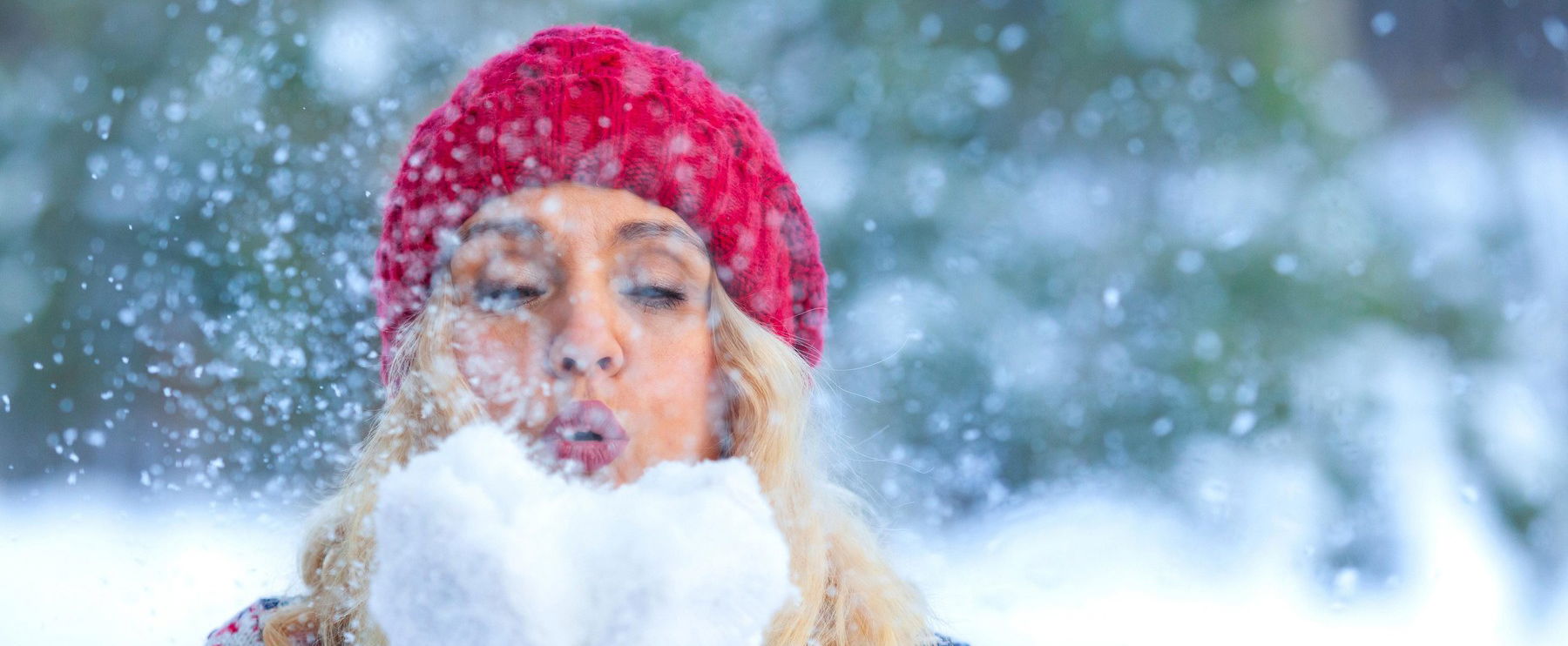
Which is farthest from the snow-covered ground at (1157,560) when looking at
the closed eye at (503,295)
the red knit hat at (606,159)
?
the closed eye at (503,295)

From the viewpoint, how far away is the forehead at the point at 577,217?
2.11 ft

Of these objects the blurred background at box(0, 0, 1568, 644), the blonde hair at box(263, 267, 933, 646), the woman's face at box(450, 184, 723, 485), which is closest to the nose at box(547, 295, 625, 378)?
the woman's face at box(450, 184, 723, 485)

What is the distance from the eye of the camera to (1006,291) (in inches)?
43.2

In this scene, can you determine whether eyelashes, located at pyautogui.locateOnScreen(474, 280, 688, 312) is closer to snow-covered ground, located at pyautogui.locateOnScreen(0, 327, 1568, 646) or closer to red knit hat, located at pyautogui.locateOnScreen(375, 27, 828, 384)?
red knit hat, located at pyautogui.locateOnScreen(375, 27, 828, 384)

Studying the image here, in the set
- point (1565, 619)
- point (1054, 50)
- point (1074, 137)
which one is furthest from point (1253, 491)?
point (1054, 50)

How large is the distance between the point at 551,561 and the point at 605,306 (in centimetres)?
19

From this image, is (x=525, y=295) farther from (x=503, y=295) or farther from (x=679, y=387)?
(x=679, y=387)

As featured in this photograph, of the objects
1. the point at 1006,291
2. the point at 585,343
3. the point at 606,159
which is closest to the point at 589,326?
the point at 585,343

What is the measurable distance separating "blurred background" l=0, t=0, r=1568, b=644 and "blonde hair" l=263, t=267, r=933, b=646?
0.08 meters

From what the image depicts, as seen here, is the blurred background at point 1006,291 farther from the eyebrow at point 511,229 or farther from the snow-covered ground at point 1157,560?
the eyebrow at point 511,229

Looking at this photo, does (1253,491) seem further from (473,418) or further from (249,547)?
(249,547)

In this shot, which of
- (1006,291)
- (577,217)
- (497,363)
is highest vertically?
(1006,291)

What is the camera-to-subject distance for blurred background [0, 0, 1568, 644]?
0.88 meters

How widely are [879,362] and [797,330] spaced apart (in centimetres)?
17
